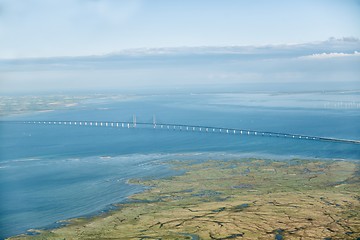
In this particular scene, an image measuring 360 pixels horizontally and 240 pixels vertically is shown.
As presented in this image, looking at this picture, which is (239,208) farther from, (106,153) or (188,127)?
(188,127)

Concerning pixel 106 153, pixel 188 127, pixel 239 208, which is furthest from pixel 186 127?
pixel 239 208

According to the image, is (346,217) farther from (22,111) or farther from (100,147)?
(22,111)

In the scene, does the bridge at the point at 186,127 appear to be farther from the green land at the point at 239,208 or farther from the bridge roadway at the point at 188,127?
the green land at the point at 239,208

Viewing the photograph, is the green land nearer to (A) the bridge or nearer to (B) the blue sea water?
(B) the blue sea water

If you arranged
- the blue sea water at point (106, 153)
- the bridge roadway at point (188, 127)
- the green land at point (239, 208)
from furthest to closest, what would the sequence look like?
the bridge roadway at point (188, 127) < the blue sea water at point (106, 153) < the green land at point (239, 208)

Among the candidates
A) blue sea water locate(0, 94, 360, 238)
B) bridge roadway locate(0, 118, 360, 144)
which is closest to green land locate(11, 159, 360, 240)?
blue sea water locate(0, 94, 360, 238)

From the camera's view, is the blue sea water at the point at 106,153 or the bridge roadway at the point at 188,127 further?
the bridge roadway at the point at 188,127

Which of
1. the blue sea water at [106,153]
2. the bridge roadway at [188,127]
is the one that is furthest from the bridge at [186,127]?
the blue sea water at [106,153]

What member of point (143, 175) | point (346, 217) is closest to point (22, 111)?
point (143, 175)
